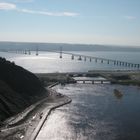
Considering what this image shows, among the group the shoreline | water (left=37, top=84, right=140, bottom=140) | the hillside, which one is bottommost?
water (left=37, top=84, right=140, bottom=140)

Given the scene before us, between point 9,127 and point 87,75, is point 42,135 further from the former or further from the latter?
point 87,75

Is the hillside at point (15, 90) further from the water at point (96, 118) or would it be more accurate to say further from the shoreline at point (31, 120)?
the water at point (96, 118)

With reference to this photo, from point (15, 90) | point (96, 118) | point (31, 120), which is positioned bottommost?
point (96, 118)

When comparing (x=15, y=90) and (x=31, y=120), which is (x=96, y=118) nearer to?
(x=31, y=120)

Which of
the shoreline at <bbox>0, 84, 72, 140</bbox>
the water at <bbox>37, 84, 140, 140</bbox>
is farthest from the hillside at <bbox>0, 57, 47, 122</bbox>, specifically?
the water at <bbox>37, 84, 140, 140</bbox>

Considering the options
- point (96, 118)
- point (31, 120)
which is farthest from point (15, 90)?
point (96, 118)

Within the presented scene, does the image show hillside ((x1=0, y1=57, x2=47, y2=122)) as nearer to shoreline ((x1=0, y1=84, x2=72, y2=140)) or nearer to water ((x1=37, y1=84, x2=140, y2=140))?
shoreline ((x1=0, y1=84, x2=72, y2=140))
